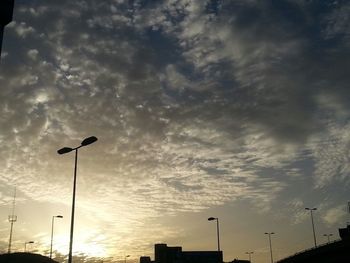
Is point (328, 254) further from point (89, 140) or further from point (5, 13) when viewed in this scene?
point (5, 13)

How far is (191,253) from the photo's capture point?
335 ft

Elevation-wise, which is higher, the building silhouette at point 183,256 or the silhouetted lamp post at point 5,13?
the silhouetted lamp post at point 5,13

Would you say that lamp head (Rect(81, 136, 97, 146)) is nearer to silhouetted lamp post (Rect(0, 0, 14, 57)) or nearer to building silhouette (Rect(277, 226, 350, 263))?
silhouetted lamp post (Rect(0, 0, 14, 57))

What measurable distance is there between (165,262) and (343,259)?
42496 millimetres

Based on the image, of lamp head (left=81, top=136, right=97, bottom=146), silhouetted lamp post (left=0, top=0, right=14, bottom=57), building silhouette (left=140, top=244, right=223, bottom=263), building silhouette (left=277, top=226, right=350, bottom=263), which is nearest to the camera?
lamp head (left=81, top=136, right=97, bottom=146)

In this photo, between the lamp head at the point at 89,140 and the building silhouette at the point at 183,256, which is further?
the building silhouette at the point at 183,256

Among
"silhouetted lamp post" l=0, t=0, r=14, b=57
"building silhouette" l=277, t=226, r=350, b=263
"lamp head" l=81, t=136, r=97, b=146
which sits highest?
"silhouetted lamp post" l=0, t=0, r=14, b=57

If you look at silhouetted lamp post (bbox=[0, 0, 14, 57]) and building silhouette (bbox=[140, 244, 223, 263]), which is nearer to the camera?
silhouetted lamp post (bbox=[0, 0, 14, 57])

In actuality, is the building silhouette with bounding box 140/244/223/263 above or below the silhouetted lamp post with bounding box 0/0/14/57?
below

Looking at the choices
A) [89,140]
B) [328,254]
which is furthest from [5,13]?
[328,254]

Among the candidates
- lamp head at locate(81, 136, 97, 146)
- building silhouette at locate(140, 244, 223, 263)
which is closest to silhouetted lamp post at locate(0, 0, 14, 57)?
lamp head at locate(81, 136, 97, 146)

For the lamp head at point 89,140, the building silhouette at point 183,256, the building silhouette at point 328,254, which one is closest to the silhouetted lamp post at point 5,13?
the lamp head at point 89,140

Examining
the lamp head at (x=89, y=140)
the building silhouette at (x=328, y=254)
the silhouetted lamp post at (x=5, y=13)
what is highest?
the silhouetted lamp post at (x=5, y=13)

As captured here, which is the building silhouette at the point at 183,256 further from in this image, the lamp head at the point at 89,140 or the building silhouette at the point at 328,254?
the lamp head at the point at 89,140
